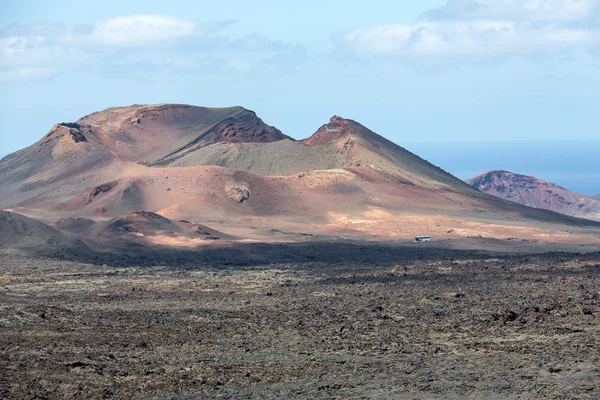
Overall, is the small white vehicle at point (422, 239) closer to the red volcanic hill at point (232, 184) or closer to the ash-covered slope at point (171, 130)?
the red volcanic hill at point (232, 184)

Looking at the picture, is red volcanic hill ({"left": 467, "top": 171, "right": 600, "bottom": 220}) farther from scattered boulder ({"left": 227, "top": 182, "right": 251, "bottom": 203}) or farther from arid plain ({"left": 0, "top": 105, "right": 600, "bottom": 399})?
scattered boulder ({"left": 227, "top": 182, "right": 251, "bottom": 203})

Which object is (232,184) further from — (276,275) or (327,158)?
(276,275)

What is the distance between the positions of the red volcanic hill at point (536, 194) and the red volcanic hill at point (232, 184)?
132 ft

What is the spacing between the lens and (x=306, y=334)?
3047cm

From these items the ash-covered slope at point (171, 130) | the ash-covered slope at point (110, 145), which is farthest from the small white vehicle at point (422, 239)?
the ash-covered slope at point (171, 130)

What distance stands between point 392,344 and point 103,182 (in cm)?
6810

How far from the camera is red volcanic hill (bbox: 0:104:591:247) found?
76.4m

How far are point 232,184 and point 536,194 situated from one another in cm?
7489

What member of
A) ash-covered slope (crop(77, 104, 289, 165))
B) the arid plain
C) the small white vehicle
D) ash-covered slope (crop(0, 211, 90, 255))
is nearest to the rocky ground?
the arid plain

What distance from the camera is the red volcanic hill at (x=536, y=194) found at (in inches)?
5531

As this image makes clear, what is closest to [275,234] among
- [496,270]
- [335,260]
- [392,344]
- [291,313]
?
[335,260]

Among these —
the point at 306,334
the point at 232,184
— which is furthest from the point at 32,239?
the point at 306,334

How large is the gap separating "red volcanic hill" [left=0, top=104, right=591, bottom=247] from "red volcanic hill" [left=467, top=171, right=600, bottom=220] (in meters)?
40.2

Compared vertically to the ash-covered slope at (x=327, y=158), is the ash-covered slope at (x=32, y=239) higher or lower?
lower
